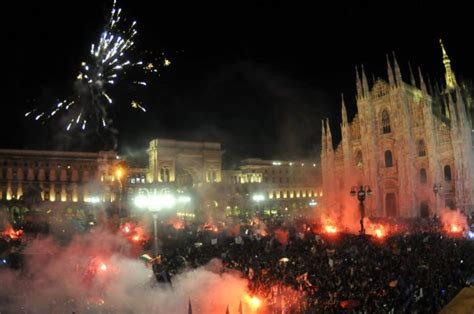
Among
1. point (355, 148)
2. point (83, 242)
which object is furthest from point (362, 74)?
point (83, 242)

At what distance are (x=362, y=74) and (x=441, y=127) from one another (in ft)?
36.9

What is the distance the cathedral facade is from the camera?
4175cm

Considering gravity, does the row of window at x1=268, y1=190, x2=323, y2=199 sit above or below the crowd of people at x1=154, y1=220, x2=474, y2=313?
above

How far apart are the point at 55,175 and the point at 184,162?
20746 mm

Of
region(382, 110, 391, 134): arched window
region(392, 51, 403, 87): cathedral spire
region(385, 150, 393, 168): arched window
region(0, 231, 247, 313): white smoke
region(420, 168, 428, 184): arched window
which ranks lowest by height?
region(0, 231, 247, 313): white smoke

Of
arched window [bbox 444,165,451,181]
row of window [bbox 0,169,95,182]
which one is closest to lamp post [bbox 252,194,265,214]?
row of window [bbox 0,169,95,182]

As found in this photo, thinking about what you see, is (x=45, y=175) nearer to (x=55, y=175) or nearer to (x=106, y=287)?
(x=55, y=175)

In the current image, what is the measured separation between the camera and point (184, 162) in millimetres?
73000

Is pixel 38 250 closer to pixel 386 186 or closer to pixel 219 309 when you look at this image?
pixel 219 309

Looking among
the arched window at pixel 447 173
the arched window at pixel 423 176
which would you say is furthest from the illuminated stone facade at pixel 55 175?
the arched window at pixel 447 173

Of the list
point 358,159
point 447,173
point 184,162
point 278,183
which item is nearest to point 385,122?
point 358,159

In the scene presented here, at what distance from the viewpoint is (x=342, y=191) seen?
53.0m

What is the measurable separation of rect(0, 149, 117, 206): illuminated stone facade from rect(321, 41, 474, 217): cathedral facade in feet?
110

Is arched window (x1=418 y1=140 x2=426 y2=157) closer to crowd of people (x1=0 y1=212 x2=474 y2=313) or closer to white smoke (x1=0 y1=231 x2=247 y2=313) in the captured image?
crowd of people (x1=0 y1=212 x2=474 y2=313)
